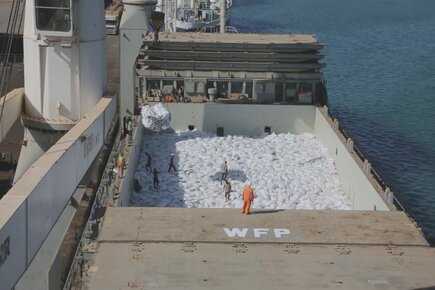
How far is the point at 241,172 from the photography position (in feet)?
65.5

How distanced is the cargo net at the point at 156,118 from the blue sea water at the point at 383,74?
9.26 m

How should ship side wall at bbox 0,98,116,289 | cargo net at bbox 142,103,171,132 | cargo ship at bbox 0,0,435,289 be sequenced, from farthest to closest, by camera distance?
cargo net at bbox 142,103,171,132 < cargo ship at bbox 0,0,435,289 < ship side wall at bbox 0,98,116,289

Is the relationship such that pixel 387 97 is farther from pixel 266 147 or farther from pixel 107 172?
pixel 107 172

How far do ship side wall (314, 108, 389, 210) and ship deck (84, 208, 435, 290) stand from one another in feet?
7.96

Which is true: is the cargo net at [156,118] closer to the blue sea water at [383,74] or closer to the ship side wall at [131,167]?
the ship side wall at [131,167]

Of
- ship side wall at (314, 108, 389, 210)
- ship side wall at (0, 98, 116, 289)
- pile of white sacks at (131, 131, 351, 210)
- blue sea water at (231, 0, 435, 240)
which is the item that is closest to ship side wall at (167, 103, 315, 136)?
pile of white sacks at (131, 131, 351, 210)

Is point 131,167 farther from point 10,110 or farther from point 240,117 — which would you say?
point 240,117

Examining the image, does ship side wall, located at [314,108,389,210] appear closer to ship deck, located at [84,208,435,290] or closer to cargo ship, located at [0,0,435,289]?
cargo ship, located at [0,0,435,289]

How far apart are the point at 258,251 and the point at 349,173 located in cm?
767

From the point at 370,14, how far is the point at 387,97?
4036 centimetres

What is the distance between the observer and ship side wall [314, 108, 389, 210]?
53.5 ft

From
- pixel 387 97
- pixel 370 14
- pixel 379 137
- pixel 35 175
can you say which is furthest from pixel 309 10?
pixel 35 175

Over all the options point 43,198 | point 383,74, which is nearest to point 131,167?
point 43,198

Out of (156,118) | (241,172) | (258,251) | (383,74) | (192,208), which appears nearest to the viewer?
(258,251)
